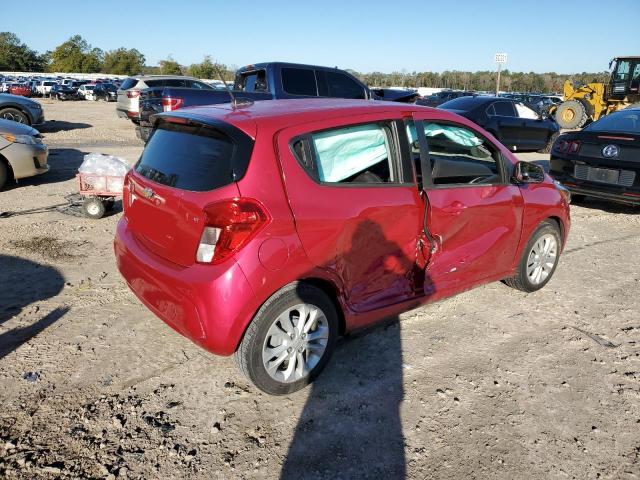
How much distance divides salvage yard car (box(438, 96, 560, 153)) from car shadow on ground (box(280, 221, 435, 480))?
9.81 metres

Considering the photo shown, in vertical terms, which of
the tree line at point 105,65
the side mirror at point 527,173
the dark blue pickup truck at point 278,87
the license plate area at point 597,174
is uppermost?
the tree line at point 105,65

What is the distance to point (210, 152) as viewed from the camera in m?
2.94

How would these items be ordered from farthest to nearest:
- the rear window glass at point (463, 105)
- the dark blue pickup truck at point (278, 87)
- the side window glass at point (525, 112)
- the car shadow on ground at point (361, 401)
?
the side window glass at point (525, 112)
the rear window glass at point (463, 105)
the dark blue pickup truck at point (278, 87)
the car shadow on ground at point (361, 401)

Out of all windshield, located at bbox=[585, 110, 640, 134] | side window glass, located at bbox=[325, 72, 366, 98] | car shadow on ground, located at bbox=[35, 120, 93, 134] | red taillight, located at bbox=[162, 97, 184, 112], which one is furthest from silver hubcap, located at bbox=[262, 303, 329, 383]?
car shadow on ground, located at bbox=[35, 120, 93, 134]

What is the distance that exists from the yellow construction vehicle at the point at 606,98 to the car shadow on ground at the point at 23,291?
18889 mm

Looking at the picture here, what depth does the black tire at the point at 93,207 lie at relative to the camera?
6.38 meters

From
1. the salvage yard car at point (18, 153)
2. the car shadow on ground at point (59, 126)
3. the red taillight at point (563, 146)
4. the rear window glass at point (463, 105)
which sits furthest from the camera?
the car shadow on ground at point (59, 126)

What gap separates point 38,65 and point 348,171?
10953 cm

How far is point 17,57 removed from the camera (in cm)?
8906

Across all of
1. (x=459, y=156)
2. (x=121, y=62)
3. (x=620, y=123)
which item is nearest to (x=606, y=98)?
(x=620, y=123)

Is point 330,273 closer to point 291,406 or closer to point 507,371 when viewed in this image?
point 291,406

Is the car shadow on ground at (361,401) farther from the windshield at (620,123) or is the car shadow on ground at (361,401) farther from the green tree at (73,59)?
the green tree at (73,59)

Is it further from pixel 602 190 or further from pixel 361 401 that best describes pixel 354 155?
pixel 602 190

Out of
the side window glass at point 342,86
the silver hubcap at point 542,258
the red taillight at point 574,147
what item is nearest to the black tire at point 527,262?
the silver hubcap at point 542,258
